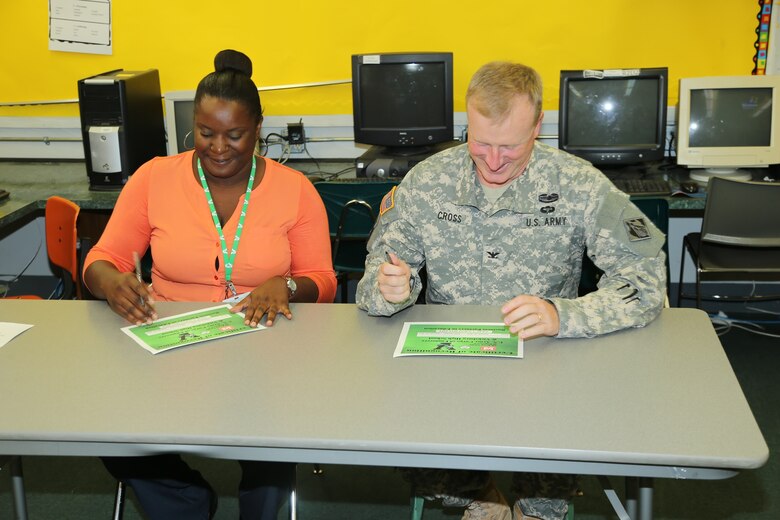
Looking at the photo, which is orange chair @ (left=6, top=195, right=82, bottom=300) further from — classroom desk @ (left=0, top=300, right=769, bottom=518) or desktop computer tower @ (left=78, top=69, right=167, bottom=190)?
classroom desk @ (left=0, top=300, right=769, bottom=518)

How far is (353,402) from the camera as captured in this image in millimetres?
1513

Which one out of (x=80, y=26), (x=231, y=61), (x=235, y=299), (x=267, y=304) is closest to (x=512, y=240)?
(x=267, y=304)

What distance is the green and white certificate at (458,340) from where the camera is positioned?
5.60 feet

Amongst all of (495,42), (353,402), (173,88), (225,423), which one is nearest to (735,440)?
(353,402)

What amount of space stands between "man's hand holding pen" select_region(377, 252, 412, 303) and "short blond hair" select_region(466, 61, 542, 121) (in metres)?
0.39

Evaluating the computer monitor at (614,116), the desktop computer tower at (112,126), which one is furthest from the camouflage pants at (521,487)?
the desktop computer tower at (112,126)

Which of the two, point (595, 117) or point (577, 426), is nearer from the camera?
point (577, 426)

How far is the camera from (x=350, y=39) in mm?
4062

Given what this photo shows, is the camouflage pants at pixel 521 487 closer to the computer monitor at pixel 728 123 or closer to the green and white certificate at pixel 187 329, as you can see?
the green and white certificate at pixel 187 329

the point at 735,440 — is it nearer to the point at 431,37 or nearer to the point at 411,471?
the point at 411,471

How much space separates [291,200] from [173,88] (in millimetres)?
2248

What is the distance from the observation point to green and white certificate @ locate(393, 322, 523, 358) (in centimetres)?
171

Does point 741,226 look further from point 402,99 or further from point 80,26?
point 80,26

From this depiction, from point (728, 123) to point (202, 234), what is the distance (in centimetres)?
251
